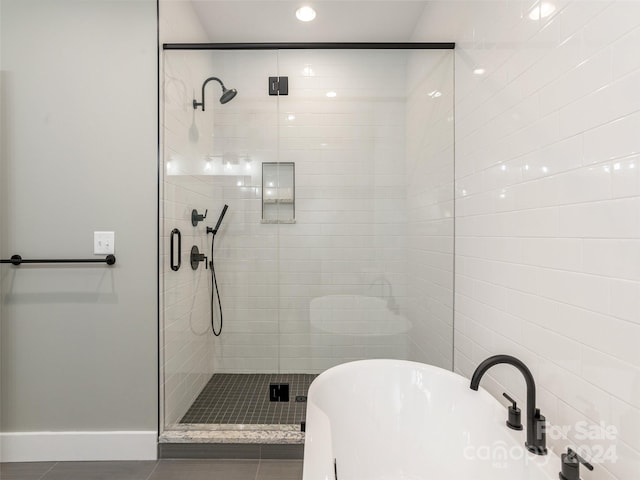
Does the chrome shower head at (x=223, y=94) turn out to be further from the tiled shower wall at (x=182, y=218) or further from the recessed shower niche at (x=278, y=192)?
the recessed shower niche at (x=278, y=192)

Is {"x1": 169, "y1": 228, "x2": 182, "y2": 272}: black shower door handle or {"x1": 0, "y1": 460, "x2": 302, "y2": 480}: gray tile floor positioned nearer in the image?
{"x1": 0, "y1": 460, "x2": 302, "y2": 480}: gray tile floor

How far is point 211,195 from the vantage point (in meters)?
2.06

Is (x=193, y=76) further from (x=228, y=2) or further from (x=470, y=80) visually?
(x=470, y=80)

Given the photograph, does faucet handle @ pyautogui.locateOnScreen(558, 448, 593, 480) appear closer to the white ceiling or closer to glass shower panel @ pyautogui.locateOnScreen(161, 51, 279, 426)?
glass shower panel @ pyautogui.locateOnScreen(161, 51, 279, 426)

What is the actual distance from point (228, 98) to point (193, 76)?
0.24 m

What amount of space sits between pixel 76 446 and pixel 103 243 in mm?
1144

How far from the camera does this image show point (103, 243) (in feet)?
5.70

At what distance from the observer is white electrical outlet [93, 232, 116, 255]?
Answer: 1.74 m

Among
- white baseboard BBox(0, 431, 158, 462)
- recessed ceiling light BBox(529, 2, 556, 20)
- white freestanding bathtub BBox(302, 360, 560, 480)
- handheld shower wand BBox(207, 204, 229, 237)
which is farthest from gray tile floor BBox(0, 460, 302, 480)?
recessed ceiling light BBox(529, 2, 556, 20)

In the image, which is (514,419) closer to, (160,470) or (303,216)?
(303,216)

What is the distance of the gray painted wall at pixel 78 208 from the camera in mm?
1729

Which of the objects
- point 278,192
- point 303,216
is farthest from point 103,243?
point 303,216

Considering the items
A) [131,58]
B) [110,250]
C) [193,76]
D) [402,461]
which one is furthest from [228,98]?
[402,461]

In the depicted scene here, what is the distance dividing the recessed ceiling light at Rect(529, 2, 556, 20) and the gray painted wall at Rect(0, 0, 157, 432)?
184cm
